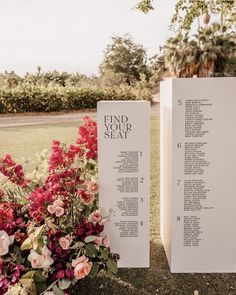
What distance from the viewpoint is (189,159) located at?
9.51ft

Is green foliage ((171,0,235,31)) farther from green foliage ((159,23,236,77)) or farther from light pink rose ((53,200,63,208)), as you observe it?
green foliage ((159,23,236,77))

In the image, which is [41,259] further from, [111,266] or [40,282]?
[111,266]

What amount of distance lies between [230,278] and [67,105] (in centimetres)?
1848

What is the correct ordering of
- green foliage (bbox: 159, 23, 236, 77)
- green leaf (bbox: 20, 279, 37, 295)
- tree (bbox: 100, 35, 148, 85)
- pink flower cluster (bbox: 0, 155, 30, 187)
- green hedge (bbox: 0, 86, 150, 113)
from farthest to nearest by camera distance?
1. tree (bbox: 100, 35, 148, 85)
2. green foliage (bbox: 159, 23, 236, 77)
3. green hedge (bbox: 0, 86, 150, 113)
4. pink flower cluster (bbox: 0, 155, 30, 187)
5. green leaf (bbox: 20, 279, 37, 295)

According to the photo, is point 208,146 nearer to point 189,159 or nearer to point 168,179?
point 189,159

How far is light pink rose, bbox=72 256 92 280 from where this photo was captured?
2348 millimetres

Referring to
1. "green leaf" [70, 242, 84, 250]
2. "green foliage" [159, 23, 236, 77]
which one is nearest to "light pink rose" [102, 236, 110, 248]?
"green leaf" [70, 242, 84, 250]

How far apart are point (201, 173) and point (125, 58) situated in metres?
44.4

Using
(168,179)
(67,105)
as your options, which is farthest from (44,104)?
(168,179)

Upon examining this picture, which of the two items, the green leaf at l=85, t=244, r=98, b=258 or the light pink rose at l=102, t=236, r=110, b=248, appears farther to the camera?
the light pink rose at l=102, t=236, r=110, b=248

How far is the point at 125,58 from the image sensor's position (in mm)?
46094

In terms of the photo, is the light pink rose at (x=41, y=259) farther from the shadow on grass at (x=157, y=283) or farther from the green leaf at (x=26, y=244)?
the shadow on grass at (x=157, y=283)

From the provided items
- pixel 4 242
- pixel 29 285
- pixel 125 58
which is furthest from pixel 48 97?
pixel 125 58

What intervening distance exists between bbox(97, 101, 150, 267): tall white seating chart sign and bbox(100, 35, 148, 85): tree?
134ft
